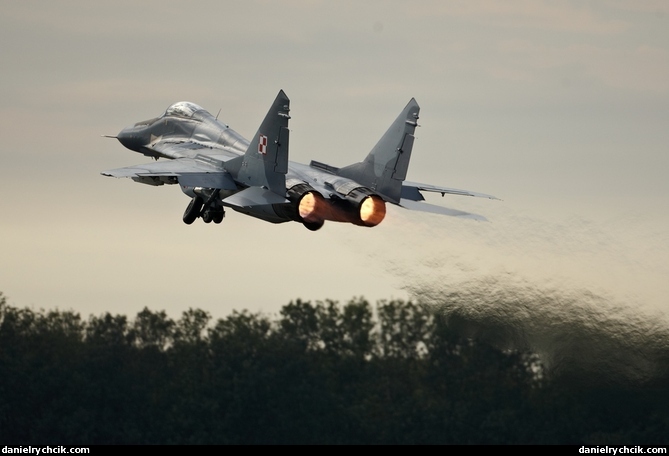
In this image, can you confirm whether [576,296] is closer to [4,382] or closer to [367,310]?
[367,310]

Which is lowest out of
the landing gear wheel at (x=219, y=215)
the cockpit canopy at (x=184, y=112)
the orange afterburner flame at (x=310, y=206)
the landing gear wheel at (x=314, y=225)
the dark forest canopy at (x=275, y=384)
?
the dark forest canopy at (x=275, y=384)

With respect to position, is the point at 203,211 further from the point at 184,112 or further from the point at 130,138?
the point at 130,138

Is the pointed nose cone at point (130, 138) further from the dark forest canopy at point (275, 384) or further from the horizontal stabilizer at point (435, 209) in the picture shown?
the dark forest canopy at point (275, 384)

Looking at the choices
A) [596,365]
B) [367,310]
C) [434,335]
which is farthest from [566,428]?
[596,365]

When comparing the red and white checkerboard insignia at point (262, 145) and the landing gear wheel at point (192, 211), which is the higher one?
the red and white checkerboard insignia at point (262, 145)

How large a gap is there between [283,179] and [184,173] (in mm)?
2852

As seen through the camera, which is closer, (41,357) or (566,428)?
(566,428)

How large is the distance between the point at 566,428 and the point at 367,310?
1089 centimetres

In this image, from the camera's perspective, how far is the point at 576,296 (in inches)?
1297

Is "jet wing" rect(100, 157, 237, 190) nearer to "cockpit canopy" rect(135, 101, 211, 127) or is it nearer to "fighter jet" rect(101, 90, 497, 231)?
"fighter jet" rect(101, 90, 497, 231)

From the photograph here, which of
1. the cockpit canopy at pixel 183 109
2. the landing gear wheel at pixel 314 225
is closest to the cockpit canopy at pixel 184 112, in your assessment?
the cockpit canopy at pixel 183 109

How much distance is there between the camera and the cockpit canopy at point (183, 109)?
122 ft

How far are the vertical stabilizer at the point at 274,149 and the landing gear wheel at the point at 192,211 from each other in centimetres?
263

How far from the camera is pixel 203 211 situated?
111 feet
